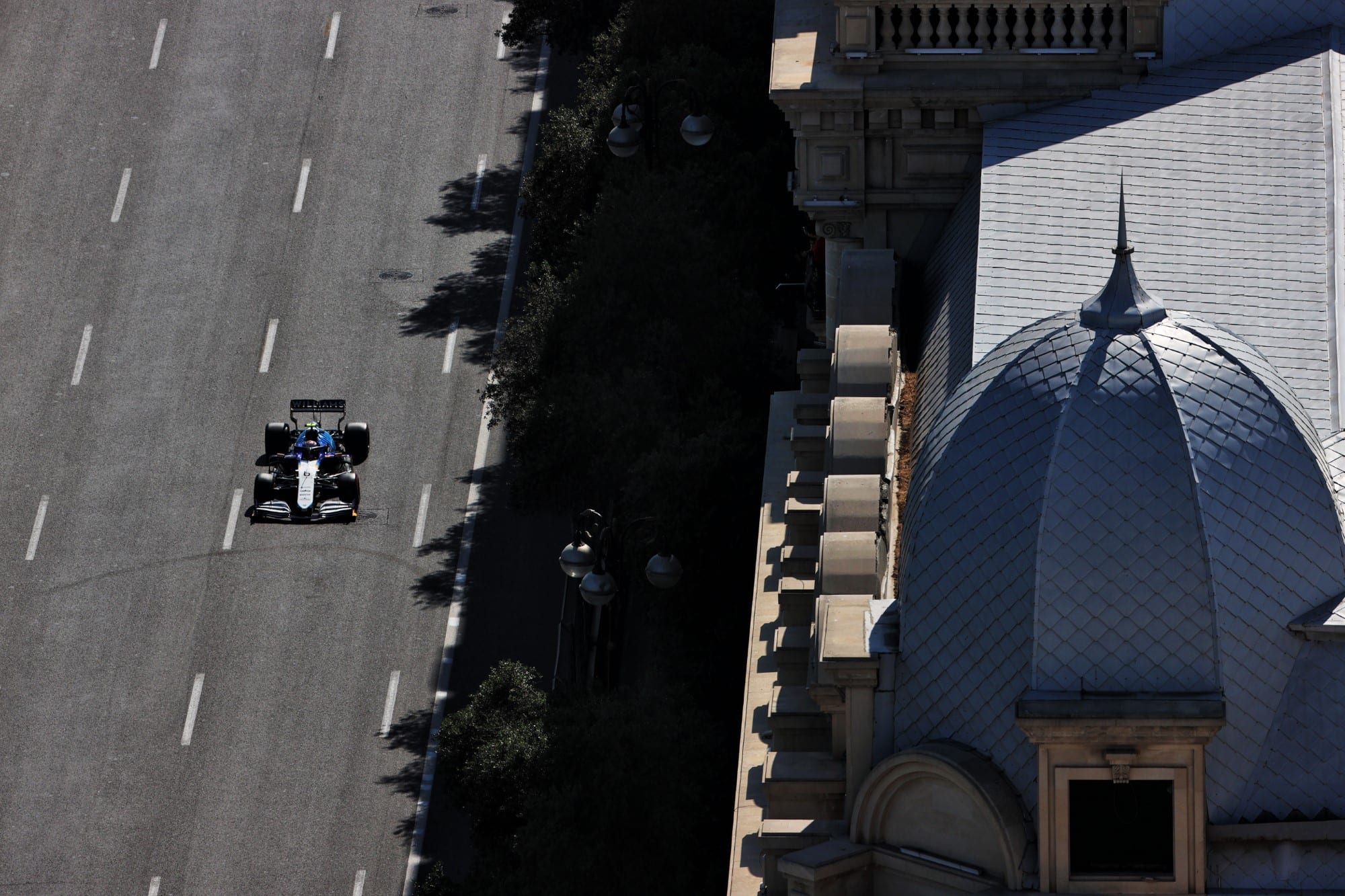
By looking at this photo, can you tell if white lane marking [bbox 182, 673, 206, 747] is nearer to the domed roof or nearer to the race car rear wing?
the race car rear wing

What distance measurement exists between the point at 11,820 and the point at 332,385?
18.7 metres

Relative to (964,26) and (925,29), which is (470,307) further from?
(964,26)

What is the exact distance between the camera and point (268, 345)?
89000mm

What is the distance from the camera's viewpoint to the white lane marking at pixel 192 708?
75062 millimetres

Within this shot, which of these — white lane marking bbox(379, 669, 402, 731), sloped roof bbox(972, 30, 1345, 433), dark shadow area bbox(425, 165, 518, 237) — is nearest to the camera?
sloped roof bbox(972, 30, 1345, 433)

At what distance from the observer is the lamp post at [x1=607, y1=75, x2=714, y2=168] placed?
67125 millimetres

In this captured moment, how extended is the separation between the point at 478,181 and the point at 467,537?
1769cm

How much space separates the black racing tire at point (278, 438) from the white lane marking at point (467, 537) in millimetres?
6704

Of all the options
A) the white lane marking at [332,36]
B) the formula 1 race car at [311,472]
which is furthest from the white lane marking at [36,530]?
the white lane marking at [332,36]

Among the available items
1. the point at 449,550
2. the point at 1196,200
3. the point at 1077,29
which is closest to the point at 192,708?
the point at 449,550

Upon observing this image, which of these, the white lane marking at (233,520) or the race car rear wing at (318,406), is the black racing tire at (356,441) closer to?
the race car rear wing at (318,406)

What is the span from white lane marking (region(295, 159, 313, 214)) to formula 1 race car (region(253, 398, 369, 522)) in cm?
1908

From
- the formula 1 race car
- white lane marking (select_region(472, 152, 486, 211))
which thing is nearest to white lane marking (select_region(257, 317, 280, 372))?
white lane marking (select_region(472, 152, 486, 211))

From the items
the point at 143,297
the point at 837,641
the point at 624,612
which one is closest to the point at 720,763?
the point at 624,612
